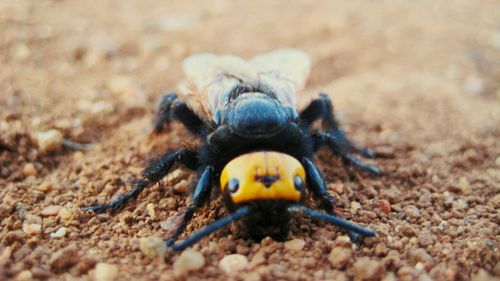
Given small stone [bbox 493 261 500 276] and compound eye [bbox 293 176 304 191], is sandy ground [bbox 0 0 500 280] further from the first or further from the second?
compound eye [bbox 293 176 304 191]

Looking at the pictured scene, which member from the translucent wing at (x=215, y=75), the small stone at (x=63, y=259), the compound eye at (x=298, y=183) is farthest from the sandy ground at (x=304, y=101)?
the translucent wing at (x=215, y=75)

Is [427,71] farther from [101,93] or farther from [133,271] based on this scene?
[133,271]

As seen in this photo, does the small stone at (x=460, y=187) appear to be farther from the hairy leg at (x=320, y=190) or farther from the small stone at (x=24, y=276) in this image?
the small stone at (x=24, y=276)

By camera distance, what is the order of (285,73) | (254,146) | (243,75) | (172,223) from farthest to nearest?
(285,73), (243,75), (172,223), (254,146)

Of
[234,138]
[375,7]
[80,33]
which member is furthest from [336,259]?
[375,7]

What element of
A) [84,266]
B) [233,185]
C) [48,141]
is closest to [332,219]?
[233,185]

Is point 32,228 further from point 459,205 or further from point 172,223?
point 459,205
